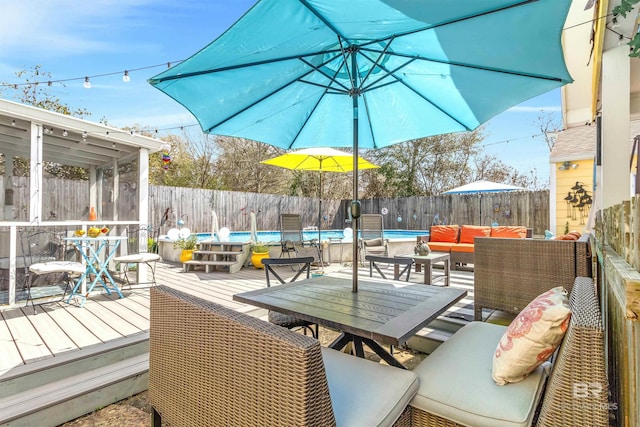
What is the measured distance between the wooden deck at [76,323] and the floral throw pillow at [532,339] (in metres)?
1.96

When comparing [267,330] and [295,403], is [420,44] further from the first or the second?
[295,403]

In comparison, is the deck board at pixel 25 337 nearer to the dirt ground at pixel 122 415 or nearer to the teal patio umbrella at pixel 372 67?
the dirt ground at pixel 122 415

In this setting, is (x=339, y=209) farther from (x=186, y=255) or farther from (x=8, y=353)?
(x=8, y=353)

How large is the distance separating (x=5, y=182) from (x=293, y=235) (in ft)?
14.4

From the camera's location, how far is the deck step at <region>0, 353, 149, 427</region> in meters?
1.80

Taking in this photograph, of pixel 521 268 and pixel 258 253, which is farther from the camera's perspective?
pixel 258 253

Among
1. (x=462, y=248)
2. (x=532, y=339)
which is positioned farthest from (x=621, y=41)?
(x=462, y=248)

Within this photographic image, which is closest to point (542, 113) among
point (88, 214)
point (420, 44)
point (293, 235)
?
point (293, 235)

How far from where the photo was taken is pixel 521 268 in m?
2.63

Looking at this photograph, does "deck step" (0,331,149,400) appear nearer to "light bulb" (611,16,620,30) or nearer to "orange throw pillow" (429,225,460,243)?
"light bulb" (611,16,620,30)

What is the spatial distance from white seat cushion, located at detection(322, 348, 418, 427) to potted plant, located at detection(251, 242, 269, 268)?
466cm

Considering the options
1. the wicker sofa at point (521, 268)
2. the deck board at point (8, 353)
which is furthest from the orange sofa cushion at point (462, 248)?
the deck board at point (8, 353)

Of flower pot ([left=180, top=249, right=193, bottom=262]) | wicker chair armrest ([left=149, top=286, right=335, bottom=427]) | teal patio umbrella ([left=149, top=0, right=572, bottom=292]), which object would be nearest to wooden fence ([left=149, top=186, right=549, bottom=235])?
flower pot ([left=180, top=249, right=193, bottom=262])

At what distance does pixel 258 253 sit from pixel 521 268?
14.6 ft
